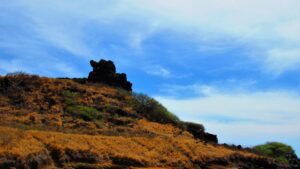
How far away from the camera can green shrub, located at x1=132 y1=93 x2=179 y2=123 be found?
54.2 m

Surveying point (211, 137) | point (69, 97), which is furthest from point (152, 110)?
point (69, 97)

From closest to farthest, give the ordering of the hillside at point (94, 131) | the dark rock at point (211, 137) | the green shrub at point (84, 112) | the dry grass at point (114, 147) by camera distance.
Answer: the dry grass at point (114, 147), the hillside at point (94, 131), the green shrub at point (84, 112), the dark rock at point (211, 137)

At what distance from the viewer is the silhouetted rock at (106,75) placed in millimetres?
61031

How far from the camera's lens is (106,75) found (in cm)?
6138

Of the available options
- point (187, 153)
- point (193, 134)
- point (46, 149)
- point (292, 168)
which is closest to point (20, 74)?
point (193, 134)

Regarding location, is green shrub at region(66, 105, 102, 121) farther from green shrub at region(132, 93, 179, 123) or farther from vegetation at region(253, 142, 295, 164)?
vegetation at region(253, 142, 295, 164)

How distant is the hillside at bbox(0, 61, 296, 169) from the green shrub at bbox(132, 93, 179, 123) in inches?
5.3

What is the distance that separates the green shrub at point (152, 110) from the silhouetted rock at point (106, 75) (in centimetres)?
499

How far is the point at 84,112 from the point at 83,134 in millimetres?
11232

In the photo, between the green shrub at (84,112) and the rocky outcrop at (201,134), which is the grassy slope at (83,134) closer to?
the green shrub at (84,112)

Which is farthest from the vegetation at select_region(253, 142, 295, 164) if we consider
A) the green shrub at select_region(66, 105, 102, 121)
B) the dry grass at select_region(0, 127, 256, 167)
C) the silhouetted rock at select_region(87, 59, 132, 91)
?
the green shrub at select_region(66, 105, 102, 121)

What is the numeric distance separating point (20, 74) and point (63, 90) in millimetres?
5628

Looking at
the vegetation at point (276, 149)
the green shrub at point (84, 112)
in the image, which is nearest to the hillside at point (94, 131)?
the green shrub at point (84, 112)

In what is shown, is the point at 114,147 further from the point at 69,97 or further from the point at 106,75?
the point at 106,75
